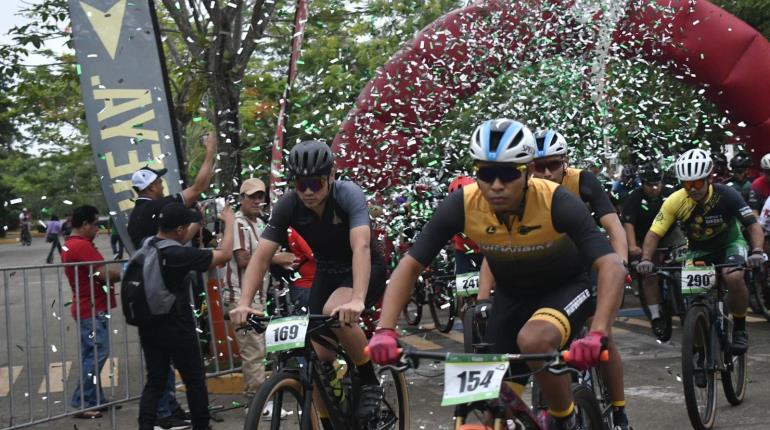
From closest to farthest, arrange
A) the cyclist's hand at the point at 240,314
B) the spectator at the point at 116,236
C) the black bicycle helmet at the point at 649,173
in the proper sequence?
the cyclist's hand at the point at 240,314 < the spectator at the point at 116,236 < the black bicycle helmet at the point at 649,173

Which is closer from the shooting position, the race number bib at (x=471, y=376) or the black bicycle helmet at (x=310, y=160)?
the race number bib at (x=471, y=376)

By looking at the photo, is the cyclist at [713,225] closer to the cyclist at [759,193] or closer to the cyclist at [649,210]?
the cyclist at [649,210]

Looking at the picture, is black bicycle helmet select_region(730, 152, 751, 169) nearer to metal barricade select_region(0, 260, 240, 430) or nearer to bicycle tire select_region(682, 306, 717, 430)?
bicycle tire select_region(682, 306, 717, 430)

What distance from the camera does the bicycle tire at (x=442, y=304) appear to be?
44.8ft

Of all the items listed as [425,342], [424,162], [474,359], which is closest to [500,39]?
Answer: [424,162]

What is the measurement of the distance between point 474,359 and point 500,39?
833 cm

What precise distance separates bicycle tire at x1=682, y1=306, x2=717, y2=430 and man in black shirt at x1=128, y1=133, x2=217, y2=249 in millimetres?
3687

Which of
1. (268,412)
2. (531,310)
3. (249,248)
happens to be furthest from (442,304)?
(531,310)

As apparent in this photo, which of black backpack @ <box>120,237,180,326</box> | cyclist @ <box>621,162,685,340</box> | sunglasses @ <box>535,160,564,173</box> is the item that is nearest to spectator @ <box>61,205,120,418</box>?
black backpack @ <box>120,237,180,326</box>

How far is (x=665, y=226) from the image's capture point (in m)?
8.48

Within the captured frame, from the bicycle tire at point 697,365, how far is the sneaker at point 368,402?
2099 millimetres

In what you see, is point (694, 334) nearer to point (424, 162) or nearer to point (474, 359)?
point (474, 359)

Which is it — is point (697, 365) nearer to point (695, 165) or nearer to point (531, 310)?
point (695, 165)

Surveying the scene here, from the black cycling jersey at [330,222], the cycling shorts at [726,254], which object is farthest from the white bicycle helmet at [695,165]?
the black cycling jersey at [330,222]
